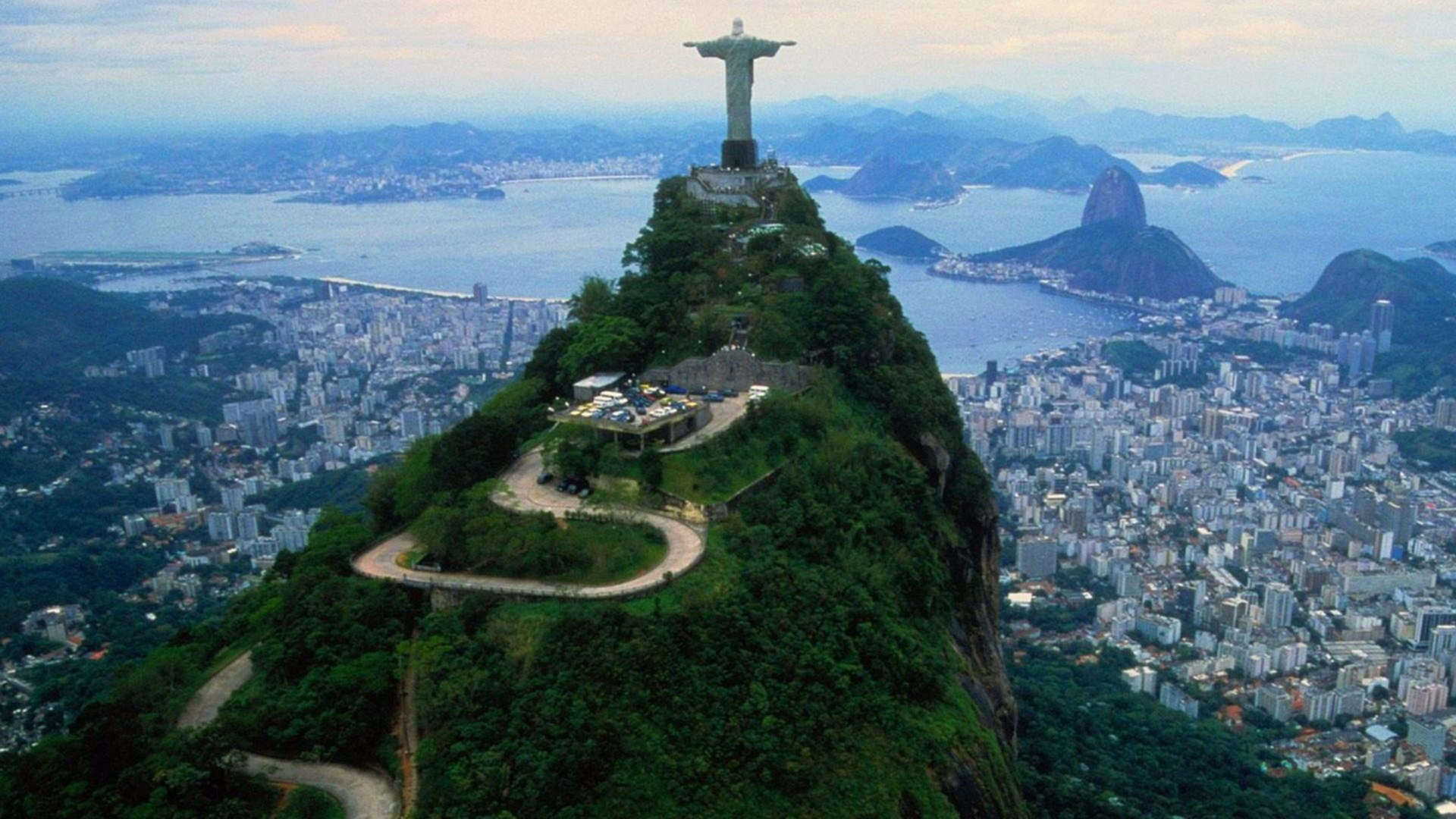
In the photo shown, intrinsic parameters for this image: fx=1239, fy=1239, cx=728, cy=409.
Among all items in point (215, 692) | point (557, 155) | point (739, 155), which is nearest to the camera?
point (215, 692)

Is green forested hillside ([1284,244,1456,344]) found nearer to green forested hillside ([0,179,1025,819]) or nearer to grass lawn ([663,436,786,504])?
green forested hillside ([0,179,1025,819])

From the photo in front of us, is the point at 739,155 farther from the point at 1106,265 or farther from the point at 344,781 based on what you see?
the point at 1106,265

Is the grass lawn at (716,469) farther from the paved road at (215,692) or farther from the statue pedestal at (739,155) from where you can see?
the statue pedestal at (739,155)

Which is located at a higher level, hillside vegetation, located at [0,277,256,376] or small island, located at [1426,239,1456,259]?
small island, located at [1426,239,1456,259]

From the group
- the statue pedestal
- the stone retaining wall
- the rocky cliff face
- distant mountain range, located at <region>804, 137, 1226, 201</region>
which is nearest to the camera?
the stone retaining wall

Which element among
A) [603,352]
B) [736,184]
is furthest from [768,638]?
[736,184]

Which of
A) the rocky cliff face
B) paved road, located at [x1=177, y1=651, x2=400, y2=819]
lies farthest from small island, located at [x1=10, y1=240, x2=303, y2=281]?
paved road, located at [x1=177, y1=651, x2=400, y2=819]
